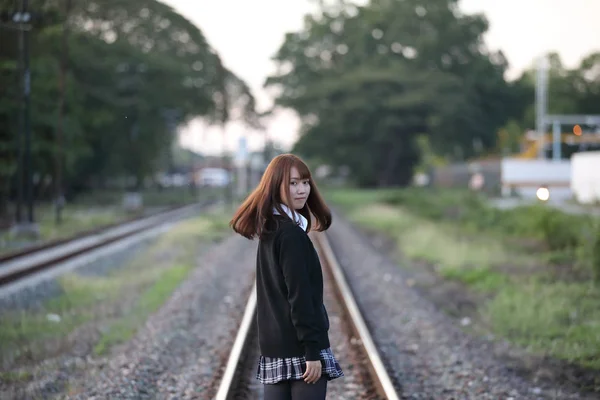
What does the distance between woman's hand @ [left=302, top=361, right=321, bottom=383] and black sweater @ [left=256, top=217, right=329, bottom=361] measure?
0.02 metres

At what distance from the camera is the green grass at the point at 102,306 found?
8.99 meters

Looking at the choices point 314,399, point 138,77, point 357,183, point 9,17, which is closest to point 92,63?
point 138,77

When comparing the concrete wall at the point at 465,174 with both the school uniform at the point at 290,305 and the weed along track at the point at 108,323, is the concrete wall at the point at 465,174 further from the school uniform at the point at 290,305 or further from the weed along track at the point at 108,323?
the school uniform at the point at 290,305

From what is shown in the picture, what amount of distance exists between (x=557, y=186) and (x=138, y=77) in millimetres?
22307

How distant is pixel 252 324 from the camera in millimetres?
9141

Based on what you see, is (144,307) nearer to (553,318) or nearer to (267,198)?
(553,318)

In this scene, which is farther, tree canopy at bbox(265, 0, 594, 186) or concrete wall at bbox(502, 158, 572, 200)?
tree canopy at bbox(265, 0, 594, 186)

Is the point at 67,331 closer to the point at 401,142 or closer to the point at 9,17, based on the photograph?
the point at 9,17

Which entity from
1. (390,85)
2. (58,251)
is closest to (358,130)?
(390,85)

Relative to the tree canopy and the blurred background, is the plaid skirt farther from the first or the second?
the tree canopy

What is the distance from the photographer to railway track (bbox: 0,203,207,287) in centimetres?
1458

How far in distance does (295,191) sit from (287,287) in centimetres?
45

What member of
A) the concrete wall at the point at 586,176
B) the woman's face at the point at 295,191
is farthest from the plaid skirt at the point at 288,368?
the concrete wall at the point at 586,176


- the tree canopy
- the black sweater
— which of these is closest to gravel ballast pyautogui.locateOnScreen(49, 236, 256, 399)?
the black sweater
